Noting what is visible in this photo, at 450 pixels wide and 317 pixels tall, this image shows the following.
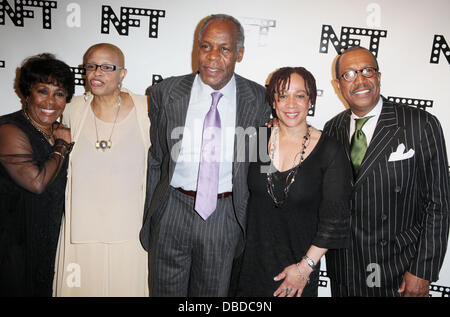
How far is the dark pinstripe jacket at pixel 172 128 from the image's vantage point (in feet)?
6.09

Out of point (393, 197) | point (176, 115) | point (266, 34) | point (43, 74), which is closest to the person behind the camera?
point (393, 197)

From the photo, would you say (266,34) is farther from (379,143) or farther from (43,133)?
(43,133)

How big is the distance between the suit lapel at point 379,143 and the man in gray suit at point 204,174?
66 centimetres

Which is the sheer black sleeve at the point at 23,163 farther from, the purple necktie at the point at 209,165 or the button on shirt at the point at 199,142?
the purple necktie at the point at 209,165

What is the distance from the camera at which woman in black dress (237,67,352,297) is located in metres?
1.69

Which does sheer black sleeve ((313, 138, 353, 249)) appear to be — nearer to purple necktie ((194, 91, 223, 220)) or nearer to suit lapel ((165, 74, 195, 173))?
purple necktie ((194, 91, 223, 220))

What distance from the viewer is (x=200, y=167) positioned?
1.82 m

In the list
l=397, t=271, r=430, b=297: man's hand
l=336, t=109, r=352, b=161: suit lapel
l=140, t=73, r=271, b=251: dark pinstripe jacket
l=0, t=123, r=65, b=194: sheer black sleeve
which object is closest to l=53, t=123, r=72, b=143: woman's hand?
l=0, t=123, r=65, b=194: sheer black sleeve

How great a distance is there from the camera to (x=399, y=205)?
1.80m

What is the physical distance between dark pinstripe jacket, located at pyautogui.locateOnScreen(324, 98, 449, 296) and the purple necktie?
80cm

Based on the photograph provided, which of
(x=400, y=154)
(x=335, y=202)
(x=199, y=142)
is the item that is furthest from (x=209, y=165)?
(x=400, y=154)

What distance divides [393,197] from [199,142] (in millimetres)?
1166
